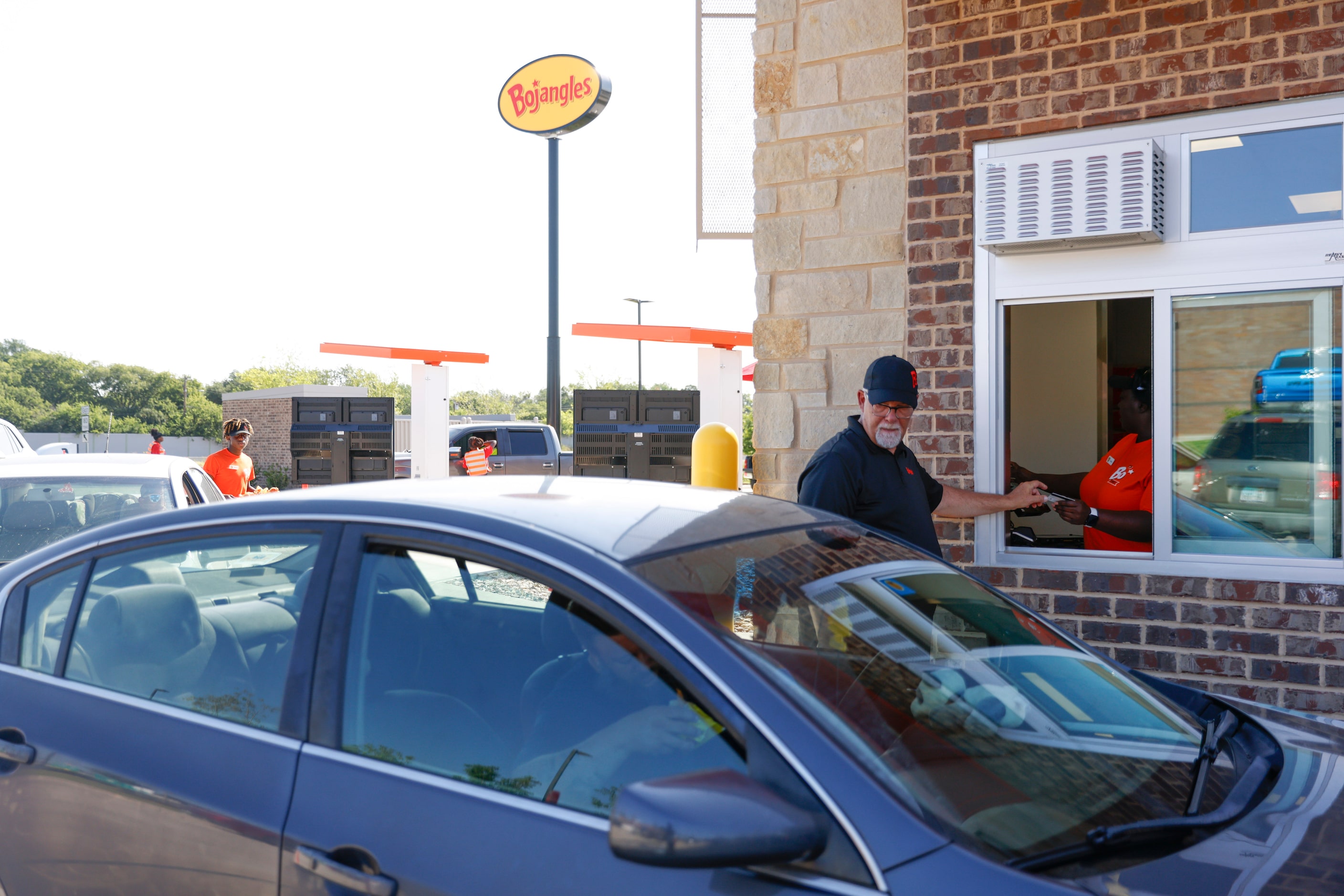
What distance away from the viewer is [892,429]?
409cm

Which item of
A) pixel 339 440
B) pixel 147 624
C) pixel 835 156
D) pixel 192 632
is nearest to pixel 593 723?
pixel 192 632

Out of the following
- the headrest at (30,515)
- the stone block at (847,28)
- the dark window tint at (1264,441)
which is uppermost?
the stone block at (847,28)

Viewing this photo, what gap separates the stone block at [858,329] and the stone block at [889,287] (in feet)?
0.15

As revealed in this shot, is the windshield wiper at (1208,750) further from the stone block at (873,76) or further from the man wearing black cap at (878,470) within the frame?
the stone block at (873,76)

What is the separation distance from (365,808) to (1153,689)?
179cm

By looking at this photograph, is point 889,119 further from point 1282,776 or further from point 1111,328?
point 1282,776

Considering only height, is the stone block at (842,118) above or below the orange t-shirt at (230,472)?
above

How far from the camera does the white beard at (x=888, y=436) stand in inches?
161

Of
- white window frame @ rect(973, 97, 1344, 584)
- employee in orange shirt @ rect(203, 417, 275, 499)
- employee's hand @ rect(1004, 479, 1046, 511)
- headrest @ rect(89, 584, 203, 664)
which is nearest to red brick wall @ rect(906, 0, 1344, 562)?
white window frame @ rect(973, 97, 1344, 584)

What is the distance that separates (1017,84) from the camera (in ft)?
15.8

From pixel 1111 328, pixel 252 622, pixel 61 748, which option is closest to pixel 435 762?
pixel 252 622

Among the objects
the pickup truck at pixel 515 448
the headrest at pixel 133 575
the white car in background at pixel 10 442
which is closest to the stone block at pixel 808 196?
the headrest at pixel 133 575

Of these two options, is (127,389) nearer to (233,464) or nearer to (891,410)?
(233,464)

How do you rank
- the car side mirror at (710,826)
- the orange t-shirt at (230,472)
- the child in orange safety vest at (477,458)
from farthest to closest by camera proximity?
1. the child in orange safety vest at (477,458)
2. the orange t-shirt at (230,472)
3. the car side mirror at (710,826)
